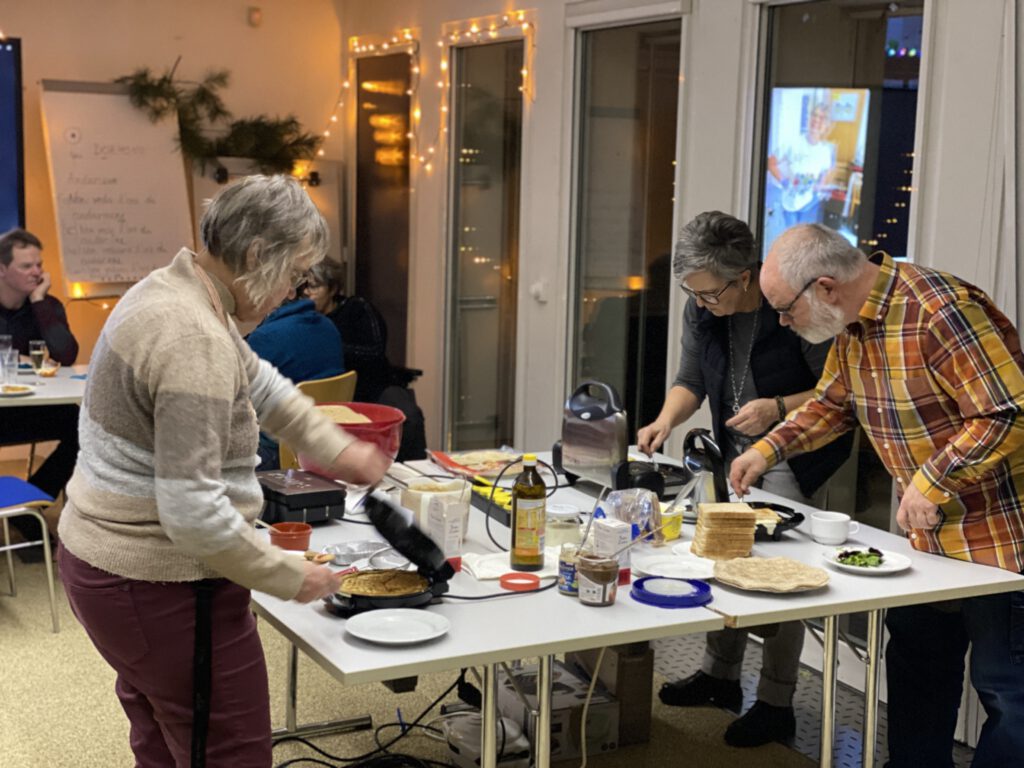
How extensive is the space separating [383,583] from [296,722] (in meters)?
1.35

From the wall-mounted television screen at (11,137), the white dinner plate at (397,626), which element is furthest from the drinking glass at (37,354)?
the white dinner plate at (397,626)

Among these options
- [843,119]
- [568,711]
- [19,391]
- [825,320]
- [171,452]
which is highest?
[843,119]

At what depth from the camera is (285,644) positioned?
4.18m

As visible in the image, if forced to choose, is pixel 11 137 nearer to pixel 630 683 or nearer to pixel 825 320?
pixel 630 683

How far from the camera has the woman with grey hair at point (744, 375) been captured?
130 inches

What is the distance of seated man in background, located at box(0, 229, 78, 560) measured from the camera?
17.6 feet

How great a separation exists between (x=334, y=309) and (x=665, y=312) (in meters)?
1.51

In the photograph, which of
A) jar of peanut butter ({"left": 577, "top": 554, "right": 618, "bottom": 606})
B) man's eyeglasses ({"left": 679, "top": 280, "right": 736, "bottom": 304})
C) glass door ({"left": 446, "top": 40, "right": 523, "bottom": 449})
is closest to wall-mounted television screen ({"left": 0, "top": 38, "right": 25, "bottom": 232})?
glass door ({"left": 446, "top": 40, "right": 523, "bottom": 449})

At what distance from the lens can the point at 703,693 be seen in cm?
381

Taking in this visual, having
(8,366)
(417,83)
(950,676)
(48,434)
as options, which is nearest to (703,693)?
(950,676)

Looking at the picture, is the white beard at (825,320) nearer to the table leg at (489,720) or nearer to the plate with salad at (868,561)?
the plate with salad at (868,561)

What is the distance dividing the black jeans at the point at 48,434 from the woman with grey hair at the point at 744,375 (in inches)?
120

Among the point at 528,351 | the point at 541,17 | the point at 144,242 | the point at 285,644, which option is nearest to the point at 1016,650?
the point at 285,644

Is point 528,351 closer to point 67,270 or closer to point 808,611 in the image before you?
point 67,270
